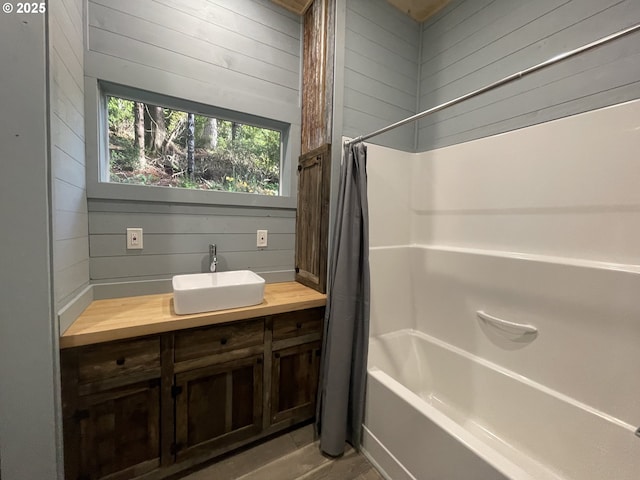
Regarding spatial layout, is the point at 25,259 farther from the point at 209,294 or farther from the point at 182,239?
the point at 182,239

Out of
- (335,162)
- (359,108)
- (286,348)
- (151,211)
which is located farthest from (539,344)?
(151,211)

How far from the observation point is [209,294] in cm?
126

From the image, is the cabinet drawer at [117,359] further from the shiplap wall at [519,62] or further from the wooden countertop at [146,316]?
the shiplap wall at [519,62]

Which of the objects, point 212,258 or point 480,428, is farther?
point 212,258

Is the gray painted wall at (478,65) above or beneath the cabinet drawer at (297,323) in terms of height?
above

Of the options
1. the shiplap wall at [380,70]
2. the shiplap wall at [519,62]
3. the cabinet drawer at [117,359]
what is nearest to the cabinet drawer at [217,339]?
Result: the cabinet drawer at [117,359]

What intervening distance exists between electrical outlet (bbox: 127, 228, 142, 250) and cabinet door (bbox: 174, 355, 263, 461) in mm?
767

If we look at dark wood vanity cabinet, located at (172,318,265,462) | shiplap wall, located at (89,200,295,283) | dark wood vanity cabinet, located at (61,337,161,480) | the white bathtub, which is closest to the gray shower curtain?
the white bathtub

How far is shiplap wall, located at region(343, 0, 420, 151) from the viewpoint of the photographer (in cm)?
170

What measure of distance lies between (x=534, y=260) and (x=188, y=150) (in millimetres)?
2200

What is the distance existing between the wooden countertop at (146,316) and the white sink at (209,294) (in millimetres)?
32

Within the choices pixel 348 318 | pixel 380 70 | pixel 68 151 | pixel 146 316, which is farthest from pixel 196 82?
pixel 348 318

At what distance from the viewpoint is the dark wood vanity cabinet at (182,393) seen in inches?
42.4

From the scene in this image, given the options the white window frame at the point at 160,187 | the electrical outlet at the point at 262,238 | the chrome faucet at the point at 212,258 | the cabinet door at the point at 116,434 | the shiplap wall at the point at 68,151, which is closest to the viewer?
the shiplap wall at the point at 68,151
